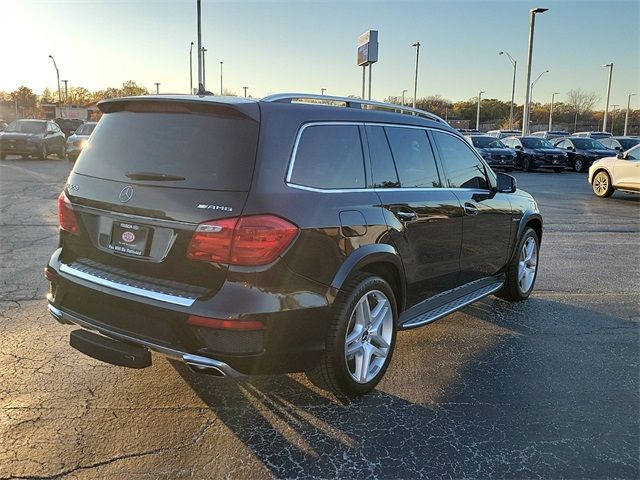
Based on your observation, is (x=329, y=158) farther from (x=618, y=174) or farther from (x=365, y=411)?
(x=618, y=174)

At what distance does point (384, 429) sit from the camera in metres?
3.22

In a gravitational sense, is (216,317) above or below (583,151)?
below

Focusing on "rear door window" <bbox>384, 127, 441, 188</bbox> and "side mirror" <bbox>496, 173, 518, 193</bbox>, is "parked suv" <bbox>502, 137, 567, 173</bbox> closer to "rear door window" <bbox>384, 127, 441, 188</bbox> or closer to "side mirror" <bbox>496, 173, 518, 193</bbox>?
"side mirror" <bbox>496, 173, 518, 193</bbox>

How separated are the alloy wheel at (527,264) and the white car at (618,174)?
10708 millimetres

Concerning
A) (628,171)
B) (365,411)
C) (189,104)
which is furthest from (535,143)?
(189,104)

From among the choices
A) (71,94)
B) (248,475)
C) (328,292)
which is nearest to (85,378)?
(248,475)

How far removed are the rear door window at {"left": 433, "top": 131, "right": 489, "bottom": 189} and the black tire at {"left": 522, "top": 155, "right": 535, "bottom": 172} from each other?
23.2 m

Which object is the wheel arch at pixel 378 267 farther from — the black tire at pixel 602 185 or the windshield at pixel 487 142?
the windshield at pixel 487 142

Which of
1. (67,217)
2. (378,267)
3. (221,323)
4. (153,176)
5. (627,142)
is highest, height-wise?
(627,142)

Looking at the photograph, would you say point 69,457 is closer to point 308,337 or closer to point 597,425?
point 308,337

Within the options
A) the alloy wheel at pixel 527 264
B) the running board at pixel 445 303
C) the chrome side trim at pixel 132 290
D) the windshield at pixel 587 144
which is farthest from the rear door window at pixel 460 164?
the windshield at pixel 587 144

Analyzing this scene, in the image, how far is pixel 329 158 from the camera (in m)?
3.38

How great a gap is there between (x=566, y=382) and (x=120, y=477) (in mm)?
2945

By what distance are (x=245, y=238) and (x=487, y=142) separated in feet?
83.6
